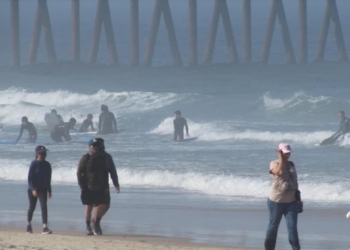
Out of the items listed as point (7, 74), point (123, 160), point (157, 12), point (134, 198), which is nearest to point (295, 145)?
point (123, 160)

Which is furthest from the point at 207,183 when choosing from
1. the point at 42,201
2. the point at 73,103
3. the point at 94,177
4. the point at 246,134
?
the point at 73,103

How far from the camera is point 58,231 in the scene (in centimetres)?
1298

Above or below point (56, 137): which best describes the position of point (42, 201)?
below

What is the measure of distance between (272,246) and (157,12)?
3306cm

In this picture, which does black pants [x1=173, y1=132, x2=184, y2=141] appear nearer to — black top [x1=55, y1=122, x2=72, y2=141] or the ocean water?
the ocean water

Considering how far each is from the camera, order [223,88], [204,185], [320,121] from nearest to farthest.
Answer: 1. [204,185]
2. [320,121]
3. [223,88]

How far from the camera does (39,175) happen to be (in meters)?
12.1

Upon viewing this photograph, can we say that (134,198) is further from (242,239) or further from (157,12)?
(157,12)

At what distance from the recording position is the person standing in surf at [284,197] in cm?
1008

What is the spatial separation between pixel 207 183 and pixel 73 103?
25665 mm

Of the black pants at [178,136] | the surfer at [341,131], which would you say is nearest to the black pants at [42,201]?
the surfer at [341,131]

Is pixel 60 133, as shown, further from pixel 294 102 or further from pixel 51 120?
pixel 294 102

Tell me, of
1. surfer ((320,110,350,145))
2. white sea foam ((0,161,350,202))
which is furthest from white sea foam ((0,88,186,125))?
white sea foam ((0,161,350,202))

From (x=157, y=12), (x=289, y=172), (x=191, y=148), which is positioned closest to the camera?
(x=289, y=172)
